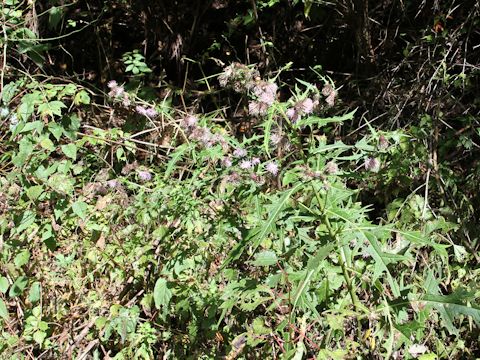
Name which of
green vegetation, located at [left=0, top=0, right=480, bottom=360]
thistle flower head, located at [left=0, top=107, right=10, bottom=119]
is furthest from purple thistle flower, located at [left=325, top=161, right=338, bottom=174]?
thistle flower head, located at [left=0, top=107, right=10, bottom=119]

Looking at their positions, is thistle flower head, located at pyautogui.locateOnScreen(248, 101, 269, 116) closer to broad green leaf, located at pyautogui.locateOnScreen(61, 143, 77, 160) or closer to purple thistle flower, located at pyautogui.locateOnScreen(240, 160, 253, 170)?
purple thistle flower, located at pyautogui.locateOnScreen(240, 160, 253, 170)

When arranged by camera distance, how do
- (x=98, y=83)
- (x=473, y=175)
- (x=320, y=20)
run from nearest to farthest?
(x=473, y=175), (x=320, y=20), (x=98, y=83)

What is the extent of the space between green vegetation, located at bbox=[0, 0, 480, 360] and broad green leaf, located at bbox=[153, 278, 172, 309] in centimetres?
1

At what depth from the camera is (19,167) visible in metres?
2.78

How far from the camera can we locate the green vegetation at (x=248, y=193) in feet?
6.87

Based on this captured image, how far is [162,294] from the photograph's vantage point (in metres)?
2.72

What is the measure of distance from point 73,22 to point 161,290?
2.48 metres

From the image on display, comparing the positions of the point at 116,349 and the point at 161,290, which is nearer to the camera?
the point at 161,290

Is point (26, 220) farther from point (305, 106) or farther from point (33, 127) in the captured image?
point (305, 106)

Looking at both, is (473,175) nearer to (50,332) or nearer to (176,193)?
(176,193)

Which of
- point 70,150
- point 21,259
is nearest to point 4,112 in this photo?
point 70,150

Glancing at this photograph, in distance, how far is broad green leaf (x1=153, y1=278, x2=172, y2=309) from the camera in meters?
2.71

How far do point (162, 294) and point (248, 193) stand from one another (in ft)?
2.34

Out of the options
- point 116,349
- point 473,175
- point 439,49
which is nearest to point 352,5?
point 439,49
